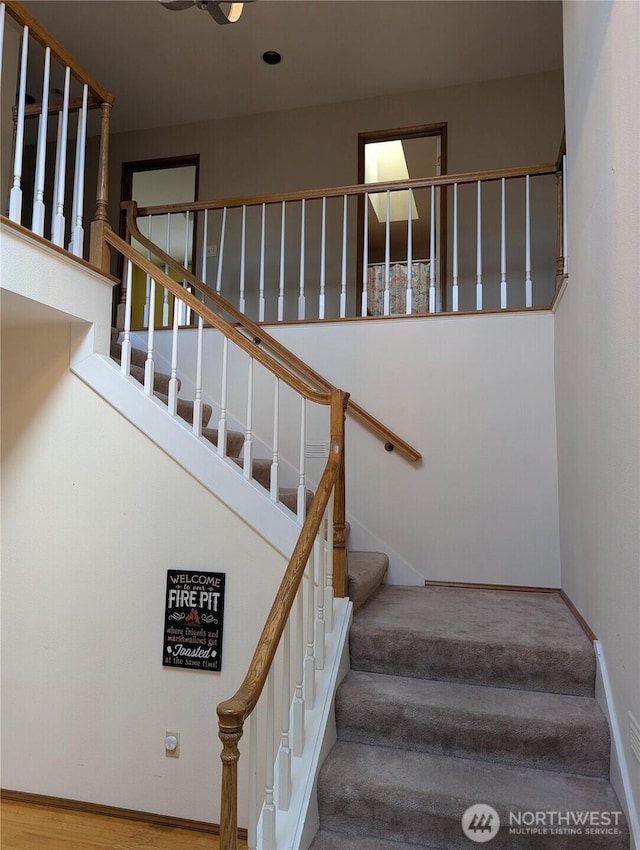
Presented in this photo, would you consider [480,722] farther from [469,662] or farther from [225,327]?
[225,327]

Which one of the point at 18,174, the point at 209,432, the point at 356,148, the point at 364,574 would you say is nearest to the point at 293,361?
the point at 209,432

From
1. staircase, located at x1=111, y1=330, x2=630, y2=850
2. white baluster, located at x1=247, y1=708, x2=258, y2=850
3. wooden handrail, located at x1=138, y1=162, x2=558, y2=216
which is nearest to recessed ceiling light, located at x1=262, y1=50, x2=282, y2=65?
wooden handrail, located at x1=138, y1=162, x2=558, y2=216

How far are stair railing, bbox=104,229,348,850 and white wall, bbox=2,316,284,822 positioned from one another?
0.30 metres

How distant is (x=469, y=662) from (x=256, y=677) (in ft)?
4.03

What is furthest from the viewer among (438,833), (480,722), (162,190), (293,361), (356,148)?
(162,190)

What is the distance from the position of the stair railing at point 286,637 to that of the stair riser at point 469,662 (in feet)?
0.82

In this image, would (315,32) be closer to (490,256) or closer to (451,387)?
(490,256)

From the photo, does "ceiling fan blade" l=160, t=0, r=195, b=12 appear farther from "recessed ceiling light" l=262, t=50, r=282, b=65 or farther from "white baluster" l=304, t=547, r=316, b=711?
"white baluster" l=304, t=547, r=316, b=711

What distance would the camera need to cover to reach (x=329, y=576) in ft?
8.83

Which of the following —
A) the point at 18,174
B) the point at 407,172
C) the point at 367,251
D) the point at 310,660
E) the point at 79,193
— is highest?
the point at 407,172

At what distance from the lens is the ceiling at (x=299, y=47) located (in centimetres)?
446

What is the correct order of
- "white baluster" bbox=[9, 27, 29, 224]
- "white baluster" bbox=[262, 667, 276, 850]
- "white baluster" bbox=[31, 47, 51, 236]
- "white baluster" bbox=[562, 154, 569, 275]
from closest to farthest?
"white baluster" bbox=[262, 667, 276, 850]
"white baluster" bbox=[9, 27, 29, 224]
"white baluster" bbox=[31, 47, 51, 236]
"white baluster" bbox=[562, 154, 569, 275]

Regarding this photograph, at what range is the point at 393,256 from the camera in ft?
28.6

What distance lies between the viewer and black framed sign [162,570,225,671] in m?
2.83
